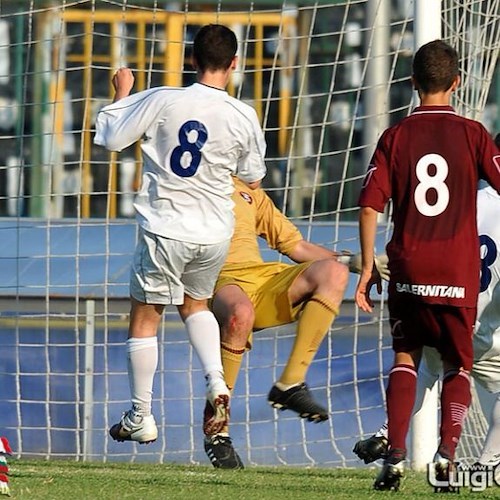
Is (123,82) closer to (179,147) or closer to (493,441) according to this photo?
(179,147)

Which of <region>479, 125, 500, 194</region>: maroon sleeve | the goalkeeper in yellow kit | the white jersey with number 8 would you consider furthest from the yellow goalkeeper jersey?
<region>479, 125, 500, 194</region>: maroon sleeve

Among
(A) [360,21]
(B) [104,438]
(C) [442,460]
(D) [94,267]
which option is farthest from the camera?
(A) [360,21]

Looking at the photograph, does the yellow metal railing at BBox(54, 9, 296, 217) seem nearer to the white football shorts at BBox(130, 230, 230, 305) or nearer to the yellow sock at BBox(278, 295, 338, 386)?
the yellow sock at BBox(278, 295, 338, 386)

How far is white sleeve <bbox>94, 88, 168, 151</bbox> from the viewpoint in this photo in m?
5.02

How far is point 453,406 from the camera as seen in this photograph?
477cm

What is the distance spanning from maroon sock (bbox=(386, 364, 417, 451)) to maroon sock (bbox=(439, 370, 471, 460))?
115mm

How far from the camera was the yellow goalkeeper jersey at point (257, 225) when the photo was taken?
6.21 meters

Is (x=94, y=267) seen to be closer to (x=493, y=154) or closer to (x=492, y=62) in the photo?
(x=492, y=62)

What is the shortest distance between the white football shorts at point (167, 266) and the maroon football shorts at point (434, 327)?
742mm

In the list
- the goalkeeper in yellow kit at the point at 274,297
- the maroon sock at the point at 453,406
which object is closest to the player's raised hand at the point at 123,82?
the goalkeeper in yellow kit at the point at 274,297

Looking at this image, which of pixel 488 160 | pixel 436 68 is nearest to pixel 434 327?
pixel 488 160

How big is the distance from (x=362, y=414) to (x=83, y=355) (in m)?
1.53

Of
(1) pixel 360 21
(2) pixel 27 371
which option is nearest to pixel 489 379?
(2) pixel 27 371

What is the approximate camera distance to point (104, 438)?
7.43 metres
